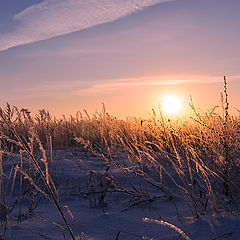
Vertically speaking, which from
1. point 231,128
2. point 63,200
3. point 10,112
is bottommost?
point 63,200

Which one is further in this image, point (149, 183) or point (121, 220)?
point (149, 183)

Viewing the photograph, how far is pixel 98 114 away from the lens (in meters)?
5.74

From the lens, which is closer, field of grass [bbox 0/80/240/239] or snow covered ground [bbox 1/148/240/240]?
field of grass [bbox 0/80/240/239]

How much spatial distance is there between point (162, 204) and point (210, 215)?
0.37 metres

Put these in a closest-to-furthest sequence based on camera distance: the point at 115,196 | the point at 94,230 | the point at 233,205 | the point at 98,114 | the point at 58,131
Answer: the point at 94,230, the point at 233,205, the point at 115,196, the point at 58,131, the point at 98,114

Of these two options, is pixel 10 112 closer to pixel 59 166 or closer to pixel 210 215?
pixel 59 166

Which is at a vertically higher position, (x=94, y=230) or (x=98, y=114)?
(x=98, y=114)

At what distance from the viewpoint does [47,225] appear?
1474mm

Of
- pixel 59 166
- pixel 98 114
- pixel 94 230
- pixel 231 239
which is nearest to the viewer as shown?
pixel 231 239

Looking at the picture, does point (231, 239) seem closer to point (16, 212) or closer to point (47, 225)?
point (47, 225)

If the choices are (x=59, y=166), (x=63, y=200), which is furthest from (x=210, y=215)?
(x=59, y=166)

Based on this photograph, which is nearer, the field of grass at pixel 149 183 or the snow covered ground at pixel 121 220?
the field of grass at pixel 149 183

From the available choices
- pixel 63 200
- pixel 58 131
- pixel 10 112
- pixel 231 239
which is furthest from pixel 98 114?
pixel 231 239

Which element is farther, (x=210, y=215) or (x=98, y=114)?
A: (x=98, y=114)
